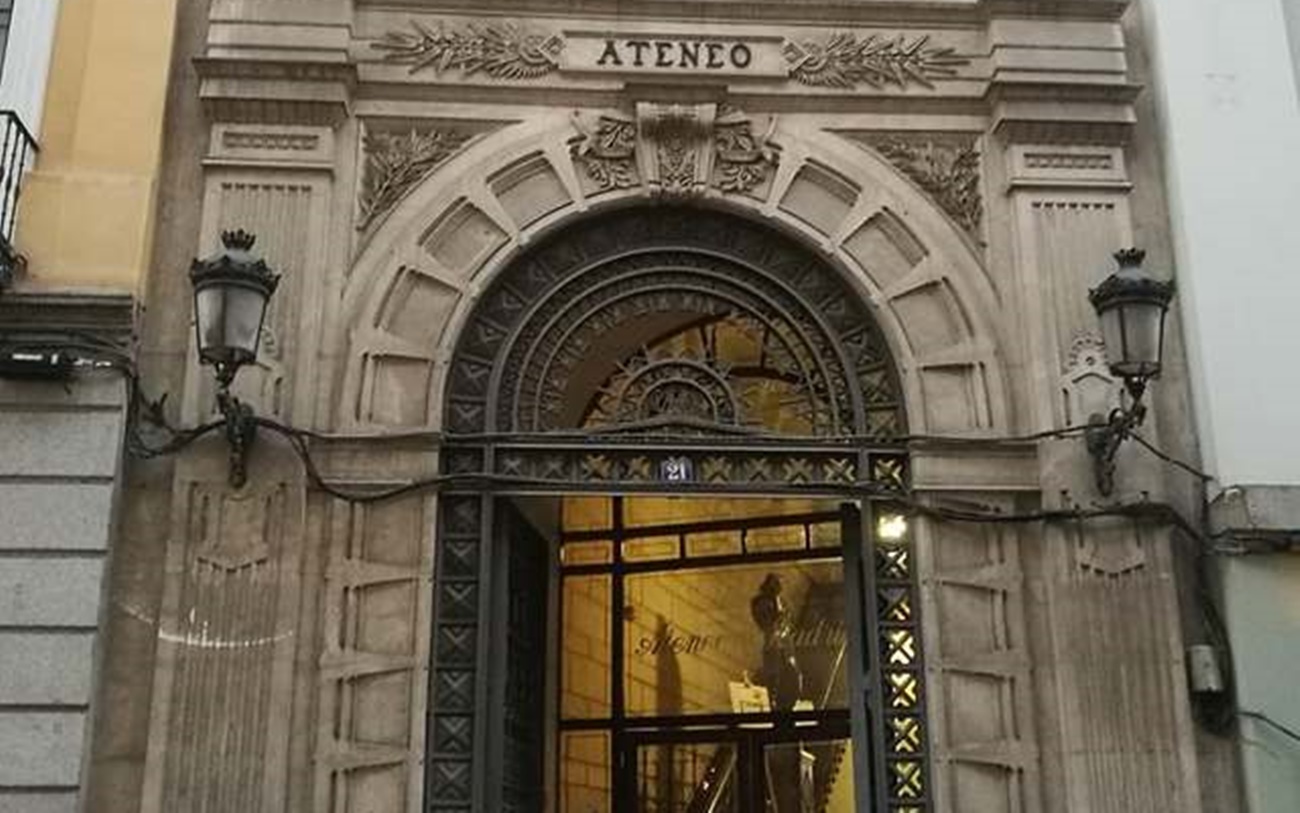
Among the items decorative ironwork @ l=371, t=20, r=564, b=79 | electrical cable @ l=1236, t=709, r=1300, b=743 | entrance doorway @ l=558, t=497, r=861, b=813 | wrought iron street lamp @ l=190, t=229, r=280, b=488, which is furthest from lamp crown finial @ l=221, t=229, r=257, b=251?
electrical cable @ l=1236, t=709, r=1300, b=743

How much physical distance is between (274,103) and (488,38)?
1.50 m

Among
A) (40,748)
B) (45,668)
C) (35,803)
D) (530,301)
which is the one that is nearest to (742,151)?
(530,301)

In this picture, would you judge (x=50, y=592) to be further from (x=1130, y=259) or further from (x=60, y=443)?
(x=1130, y=259)

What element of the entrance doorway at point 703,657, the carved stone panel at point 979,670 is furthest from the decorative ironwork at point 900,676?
the entrance doorway at point 703,657

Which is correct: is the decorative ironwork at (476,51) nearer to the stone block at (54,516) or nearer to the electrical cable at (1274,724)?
the stone block at (54,516)

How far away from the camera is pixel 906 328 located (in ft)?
31.4

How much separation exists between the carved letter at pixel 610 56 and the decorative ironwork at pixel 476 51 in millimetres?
286

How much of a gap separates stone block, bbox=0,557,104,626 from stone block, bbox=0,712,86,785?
20.9 inches

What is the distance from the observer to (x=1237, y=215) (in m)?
9.61

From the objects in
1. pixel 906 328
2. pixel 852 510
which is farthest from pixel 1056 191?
pixel 852 510

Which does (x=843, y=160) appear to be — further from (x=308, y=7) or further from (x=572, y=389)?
(x=308, y=7)

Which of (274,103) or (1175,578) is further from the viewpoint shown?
(274,103)

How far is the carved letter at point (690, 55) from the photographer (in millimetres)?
9969

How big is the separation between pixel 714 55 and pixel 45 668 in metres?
5.69
